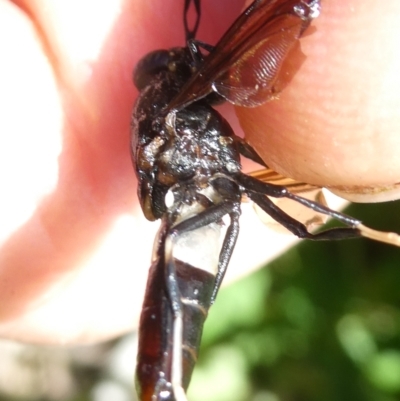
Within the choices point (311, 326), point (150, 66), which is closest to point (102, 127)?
point (150, 66)

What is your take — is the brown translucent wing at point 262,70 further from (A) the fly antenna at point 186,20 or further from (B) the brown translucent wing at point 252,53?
(A) the fly antenna at point 186,20

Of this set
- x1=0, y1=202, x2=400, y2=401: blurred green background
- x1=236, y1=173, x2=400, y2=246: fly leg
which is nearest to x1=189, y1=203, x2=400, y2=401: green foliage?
x1=0, y1=202, x2=400, y2=401: blurred green background

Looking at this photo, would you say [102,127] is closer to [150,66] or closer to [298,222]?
[150,66]

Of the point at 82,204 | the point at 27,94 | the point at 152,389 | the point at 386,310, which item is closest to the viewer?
the point at 152,389

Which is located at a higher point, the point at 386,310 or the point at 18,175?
the point at 386,310

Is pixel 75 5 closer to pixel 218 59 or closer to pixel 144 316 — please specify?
pixel 218 59

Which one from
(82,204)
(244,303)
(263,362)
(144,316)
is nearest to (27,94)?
(82,204)
